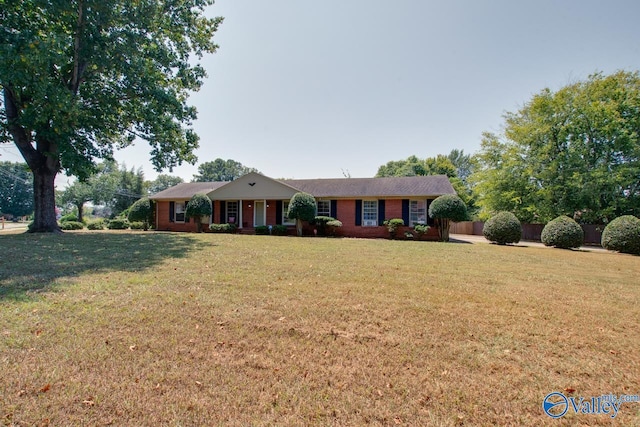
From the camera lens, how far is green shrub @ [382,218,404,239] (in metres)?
17.8

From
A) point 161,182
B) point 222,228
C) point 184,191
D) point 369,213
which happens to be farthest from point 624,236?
point 161,182

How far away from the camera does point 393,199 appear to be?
61.3 ft

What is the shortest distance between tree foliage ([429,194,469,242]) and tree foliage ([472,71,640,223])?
10584mm

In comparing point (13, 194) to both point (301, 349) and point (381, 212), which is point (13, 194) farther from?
point (301, 349)

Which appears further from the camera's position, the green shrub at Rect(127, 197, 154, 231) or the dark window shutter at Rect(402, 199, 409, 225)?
the green shrub at Rect(127, 197, 154, 231)

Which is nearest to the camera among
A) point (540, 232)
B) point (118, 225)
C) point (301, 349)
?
A: point (301, 349)

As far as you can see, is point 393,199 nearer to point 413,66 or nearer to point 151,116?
point 413,66

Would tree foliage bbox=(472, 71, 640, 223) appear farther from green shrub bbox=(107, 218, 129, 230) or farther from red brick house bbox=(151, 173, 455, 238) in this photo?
green shrub bbox=(107, 218, 129, 230)

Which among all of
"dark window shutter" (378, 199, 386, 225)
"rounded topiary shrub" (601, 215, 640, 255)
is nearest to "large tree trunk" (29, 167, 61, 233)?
"dark window shutter" (378, 199, 386, 225)

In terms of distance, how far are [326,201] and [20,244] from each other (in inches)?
594

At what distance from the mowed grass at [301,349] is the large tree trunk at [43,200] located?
10737mm

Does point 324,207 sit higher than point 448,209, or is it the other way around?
point 324,207

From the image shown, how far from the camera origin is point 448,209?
52.8 ft

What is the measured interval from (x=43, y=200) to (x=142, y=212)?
28.9ft
